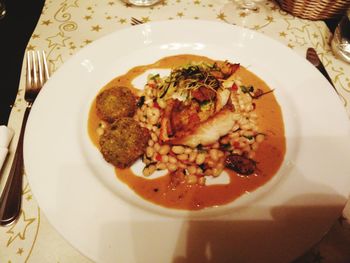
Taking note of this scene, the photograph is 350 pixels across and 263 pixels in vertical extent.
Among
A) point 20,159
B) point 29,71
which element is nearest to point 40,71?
point 29,71

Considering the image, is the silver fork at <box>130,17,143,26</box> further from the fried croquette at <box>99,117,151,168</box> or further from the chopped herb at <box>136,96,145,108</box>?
the fried croquette at <box>99,117,151,168</box>

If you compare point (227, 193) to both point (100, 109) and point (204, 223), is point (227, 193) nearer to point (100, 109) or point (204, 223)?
point (204, 223)

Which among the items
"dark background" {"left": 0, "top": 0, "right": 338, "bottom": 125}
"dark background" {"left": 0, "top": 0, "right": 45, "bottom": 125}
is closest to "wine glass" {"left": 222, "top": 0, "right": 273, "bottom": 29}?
"dark background" {"left": 0, "top": 0, "right": 338, "bottom": 125}

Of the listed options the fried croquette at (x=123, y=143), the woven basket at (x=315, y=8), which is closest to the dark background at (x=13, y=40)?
the woven basket at (x=315, y=8)

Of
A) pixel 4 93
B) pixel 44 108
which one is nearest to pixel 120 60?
pixel 44 108

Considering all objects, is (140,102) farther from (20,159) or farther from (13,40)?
(13,40)

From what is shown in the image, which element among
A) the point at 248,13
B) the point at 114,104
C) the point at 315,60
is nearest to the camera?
the point at 114,104
